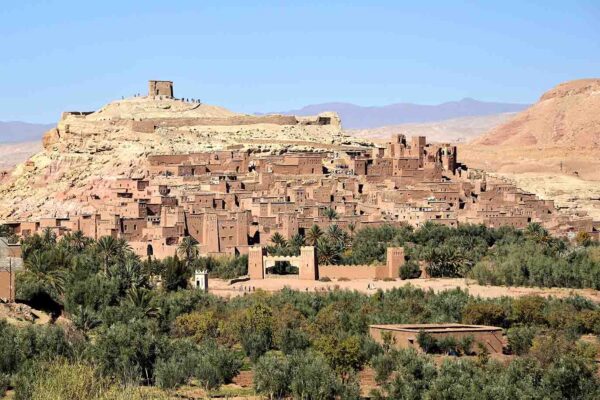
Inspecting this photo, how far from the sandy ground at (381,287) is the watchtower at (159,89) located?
111 feet

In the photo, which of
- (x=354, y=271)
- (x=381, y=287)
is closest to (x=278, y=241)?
(x=354, y=271)

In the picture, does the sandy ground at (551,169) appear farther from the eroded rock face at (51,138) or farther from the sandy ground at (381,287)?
the eroded rock face at (51,138)

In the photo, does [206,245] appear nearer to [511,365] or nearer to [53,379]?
[511,365]

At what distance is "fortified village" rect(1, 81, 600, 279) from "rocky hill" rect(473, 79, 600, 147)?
3517cm

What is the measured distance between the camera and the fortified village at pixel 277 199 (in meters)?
50.8

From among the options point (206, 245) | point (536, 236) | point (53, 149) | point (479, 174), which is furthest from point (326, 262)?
point (53, 149)

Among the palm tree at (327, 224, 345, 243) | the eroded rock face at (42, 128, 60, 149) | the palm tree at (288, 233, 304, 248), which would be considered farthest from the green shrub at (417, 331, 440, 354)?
the eroded rock face at (42, 128, 60, 149)

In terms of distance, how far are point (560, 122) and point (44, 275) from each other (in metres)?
70.8

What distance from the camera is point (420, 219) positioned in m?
53.5

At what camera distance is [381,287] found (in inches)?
1821

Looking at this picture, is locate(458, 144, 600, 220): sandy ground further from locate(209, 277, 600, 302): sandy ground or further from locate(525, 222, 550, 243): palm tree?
locate(209, 277, 600, 302): sandy ground

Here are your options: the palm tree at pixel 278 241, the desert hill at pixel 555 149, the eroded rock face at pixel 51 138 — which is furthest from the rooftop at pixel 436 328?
the eroded rock face at pixel 51 138

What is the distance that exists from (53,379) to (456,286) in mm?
22266

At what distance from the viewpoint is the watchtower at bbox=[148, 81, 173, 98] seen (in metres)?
79.7
